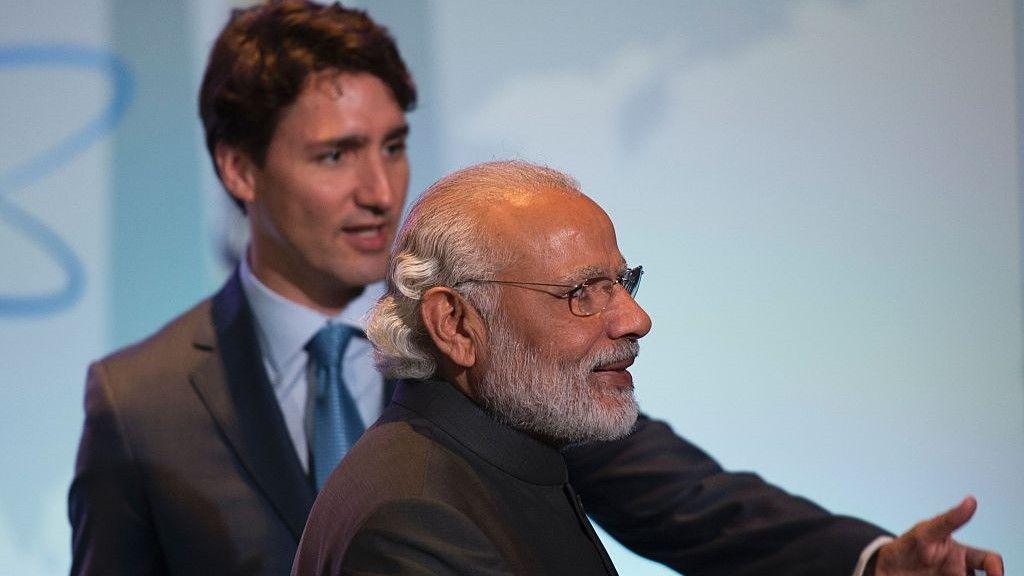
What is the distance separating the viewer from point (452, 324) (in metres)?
1.93

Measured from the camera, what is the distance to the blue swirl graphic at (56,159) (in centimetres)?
334

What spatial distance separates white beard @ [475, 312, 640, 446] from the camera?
1.89 meters

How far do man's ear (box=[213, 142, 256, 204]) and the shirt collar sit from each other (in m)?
0.17

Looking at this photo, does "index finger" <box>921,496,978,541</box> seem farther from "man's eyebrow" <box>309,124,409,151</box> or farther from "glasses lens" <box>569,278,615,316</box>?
"man's eyebrow" <box>309,124,409,151</box>

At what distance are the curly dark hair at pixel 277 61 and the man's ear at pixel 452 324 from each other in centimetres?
93

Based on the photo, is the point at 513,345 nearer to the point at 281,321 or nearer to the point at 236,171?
the point at 281,321

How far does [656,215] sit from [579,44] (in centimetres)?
51

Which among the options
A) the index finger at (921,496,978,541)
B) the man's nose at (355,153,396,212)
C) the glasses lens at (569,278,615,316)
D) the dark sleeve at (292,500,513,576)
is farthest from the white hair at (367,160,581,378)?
the index finger at (921,496,978,541)

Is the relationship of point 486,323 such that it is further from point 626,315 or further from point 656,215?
point 656,215

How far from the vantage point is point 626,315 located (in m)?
1.90

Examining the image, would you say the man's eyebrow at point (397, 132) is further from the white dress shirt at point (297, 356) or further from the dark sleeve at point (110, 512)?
the dark sleeve at point (110, 512)

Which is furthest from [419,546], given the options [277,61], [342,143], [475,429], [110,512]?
[277,61]

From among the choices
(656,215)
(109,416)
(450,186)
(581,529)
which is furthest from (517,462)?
(656,215)

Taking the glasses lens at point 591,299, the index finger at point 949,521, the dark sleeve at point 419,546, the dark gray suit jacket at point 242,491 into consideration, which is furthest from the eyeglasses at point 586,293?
the dark gray suit jacket at point 242,491
